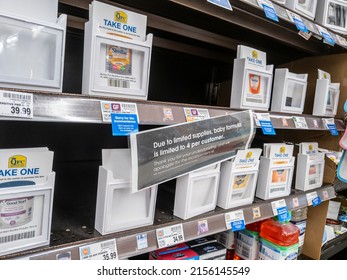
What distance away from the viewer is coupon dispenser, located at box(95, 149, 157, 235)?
34.2 inches

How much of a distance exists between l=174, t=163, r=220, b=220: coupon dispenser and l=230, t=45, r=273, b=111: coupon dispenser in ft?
1.00

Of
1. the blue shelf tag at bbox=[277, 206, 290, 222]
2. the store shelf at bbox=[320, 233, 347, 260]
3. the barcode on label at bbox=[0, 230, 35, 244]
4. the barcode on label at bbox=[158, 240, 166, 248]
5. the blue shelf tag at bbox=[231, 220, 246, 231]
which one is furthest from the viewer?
the store shelf at bbox=[320, 233, 347, 260]

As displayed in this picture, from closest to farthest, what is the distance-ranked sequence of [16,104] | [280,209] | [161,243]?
1. [16,104]
2. [161,243]
3. [280,209]

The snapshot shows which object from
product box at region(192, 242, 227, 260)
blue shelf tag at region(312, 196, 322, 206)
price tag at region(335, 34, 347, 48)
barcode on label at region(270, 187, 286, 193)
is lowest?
product box at region(192, 242, 227, 260)

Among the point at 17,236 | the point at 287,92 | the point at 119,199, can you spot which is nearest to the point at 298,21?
the point at 287,92

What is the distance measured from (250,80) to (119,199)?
2.39ft

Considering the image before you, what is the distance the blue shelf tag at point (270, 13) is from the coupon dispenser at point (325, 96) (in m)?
0.57

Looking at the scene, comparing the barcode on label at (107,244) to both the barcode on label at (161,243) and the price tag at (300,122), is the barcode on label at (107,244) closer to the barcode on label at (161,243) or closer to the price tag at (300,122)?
the barcode on label at (161,243)

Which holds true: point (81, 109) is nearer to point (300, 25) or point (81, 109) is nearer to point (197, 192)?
point (197, 192)

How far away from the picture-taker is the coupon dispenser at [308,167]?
1.55m

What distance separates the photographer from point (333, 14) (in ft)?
5.16

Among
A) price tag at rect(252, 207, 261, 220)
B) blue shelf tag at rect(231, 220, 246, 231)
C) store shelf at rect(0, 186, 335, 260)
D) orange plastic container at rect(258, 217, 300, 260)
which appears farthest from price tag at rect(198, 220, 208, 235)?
orange plastic container at rect(258, 217, 300, 260)

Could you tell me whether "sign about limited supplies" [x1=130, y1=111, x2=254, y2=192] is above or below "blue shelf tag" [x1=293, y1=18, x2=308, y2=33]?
below

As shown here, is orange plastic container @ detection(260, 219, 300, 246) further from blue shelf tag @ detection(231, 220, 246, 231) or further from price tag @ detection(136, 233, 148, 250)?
price tag @ detection(136, 233, 148, 250)
